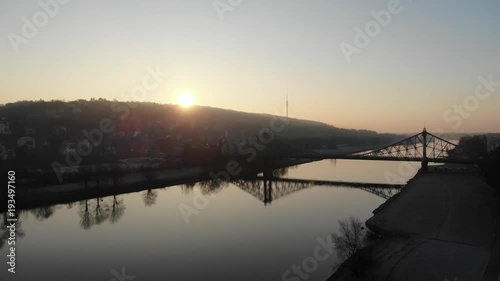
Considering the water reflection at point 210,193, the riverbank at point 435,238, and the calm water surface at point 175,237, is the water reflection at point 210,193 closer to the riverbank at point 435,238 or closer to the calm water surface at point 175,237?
the calm water surface at point 175,237

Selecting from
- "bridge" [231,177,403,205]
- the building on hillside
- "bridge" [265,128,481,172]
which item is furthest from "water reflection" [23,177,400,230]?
the building on hillside

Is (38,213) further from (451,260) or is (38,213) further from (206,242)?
(451,260)

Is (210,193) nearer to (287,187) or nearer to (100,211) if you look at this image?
(287,187)

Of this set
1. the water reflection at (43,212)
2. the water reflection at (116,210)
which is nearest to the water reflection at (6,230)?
the water reflection at (43,212)

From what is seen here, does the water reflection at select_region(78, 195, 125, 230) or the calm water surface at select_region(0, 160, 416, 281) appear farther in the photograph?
the water reflection at select_region(78, 195, 125, 230)

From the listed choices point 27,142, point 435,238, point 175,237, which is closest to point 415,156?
point 435,238

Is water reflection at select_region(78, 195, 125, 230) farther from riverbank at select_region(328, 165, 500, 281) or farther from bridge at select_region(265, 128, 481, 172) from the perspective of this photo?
bridge at select_region(265, 128, 481, 172)

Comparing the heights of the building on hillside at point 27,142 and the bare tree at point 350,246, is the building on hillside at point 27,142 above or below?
above
